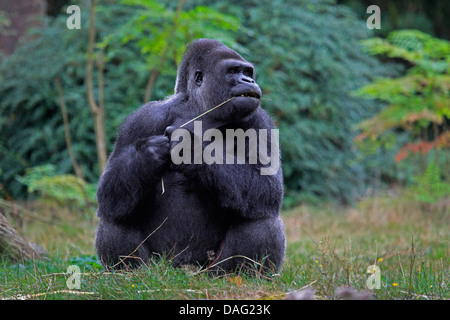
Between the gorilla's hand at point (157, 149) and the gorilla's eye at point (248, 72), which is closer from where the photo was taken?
the gorilla's hand at point (157, 149)

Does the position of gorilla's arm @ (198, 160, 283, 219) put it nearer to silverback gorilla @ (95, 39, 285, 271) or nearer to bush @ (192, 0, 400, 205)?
silverback gorilla @ (95, 39, 285, 271)

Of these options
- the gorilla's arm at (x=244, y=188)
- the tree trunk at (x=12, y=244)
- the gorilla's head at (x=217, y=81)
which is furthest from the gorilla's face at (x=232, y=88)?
the tree trunk at (x=12, y=244)

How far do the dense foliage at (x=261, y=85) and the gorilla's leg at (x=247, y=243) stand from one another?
5134mm

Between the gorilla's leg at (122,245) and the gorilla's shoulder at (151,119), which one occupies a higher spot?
the gorilla's shoulder at (151,119)

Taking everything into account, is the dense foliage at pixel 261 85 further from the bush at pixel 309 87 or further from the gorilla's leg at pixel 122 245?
the gorilla's leg at pixel 122 245

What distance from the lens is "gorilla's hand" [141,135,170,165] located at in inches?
144

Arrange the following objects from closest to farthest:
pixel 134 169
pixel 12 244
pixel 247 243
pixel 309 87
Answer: pixel 134 169 < pixel 247 243 < pixel 12 244 < pixel 309 87

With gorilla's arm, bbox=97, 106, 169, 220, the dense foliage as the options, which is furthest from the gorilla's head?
the dense foliage

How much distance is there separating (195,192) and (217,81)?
78 cm

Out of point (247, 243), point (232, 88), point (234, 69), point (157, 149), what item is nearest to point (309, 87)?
point (234, 69)

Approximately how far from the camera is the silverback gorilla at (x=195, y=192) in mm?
3740

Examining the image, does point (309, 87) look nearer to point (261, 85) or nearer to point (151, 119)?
point (261, 85)

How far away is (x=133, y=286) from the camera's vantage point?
3275 millimetres

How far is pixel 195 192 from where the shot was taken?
392 cm
